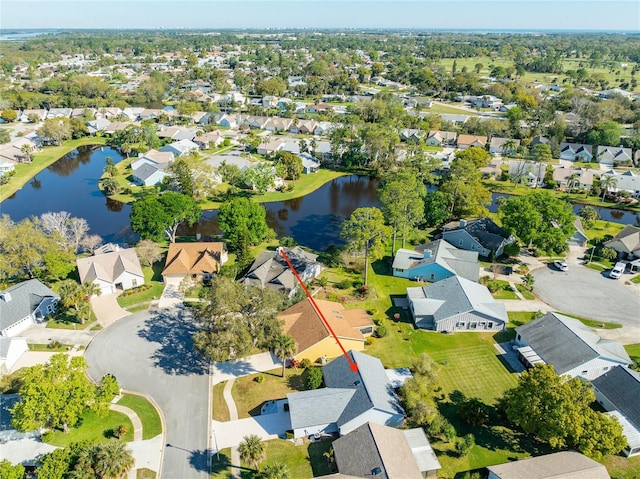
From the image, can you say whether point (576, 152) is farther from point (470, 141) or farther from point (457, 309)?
point (457, 309)

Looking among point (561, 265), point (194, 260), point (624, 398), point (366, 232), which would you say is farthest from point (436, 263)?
point (194, 260)

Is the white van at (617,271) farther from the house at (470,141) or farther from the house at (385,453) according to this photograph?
the house at (470,141)

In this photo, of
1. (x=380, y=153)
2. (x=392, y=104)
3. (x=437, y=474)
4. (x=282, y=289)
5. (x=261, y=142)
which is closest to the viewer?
(x=437, y=474)

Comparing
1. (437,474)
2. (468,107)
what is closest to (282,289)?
(437,474)

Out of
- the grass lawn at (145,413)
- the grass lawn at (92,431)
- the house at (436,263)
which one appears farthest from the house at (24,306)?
the house at (436,263)

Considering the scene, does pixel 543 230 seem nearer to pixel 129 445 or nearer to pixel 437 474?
pixel 437 474

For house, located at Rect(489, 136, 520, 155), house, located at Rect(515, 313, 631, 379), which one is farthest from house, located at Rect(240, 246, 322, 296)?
house, located at Rect(489, 136, 520, 155)

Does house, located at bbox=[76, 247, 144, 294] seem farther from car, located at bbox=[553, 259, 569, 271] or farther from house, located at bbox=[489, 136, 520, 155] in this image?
house, located at bbox=[489, 136, 520, 155]
